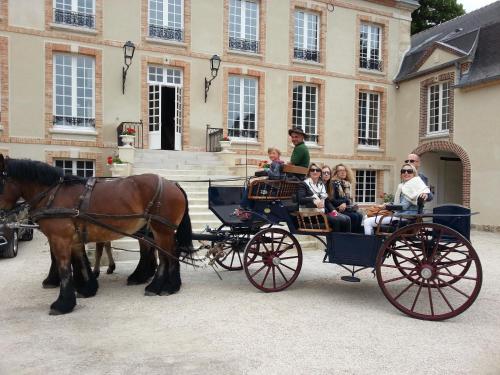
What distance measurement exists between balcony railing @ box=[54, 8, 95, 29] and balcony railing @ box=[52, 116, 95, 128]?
2740mm

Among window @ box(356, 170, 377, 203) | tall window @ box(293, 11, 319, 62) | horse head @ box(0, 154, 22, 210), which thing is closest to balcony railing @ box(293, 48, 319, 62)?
tall window @ box(293, 11, 319, 62)

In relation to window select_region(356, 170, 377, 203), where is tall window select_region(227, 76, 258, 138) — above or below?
above

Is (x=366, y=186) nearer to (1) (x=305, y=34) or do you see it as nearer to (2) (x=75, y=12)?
(1) (x=305, y=34)

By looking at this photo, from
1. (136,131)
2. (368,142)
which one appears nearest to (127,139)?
(136,131)

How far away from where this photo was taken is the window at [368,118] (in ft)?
54.6

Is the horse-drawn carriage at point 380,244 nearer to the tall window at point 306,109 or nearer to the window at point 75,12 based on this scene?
the window at point 75,12

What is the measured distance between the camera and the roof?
43.7ft

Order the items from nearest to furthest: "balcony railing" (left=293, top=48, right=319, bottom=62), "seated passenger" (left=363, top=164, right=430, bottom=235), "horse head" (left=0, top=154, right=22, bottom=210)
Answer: "horse head" (left=0, top=154, right=22, bottom=210)
"seated passenger" (left=363, top=164, right=430, bottom=235)
"balcony railing" (left=293, top=48, right=319, bottom=62)

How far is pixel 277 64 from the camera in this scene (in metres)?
15.0

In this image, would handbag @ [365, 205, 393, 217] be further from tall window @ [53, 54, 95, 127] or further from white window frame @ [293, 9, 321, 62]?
white window frame @ [293, 9, 321, 62]

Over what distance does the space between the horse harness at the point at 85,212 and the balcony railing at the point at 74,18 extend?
9.46 m

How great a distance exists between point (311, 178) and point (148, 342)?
2.92m

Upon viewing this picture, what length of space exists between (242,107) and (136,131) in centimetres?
375

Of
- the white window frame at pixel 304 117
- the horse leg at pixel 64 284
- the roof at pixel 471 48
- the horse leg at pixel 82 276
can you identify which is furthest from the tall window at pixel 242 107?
the horse leg at pixel 64 284
